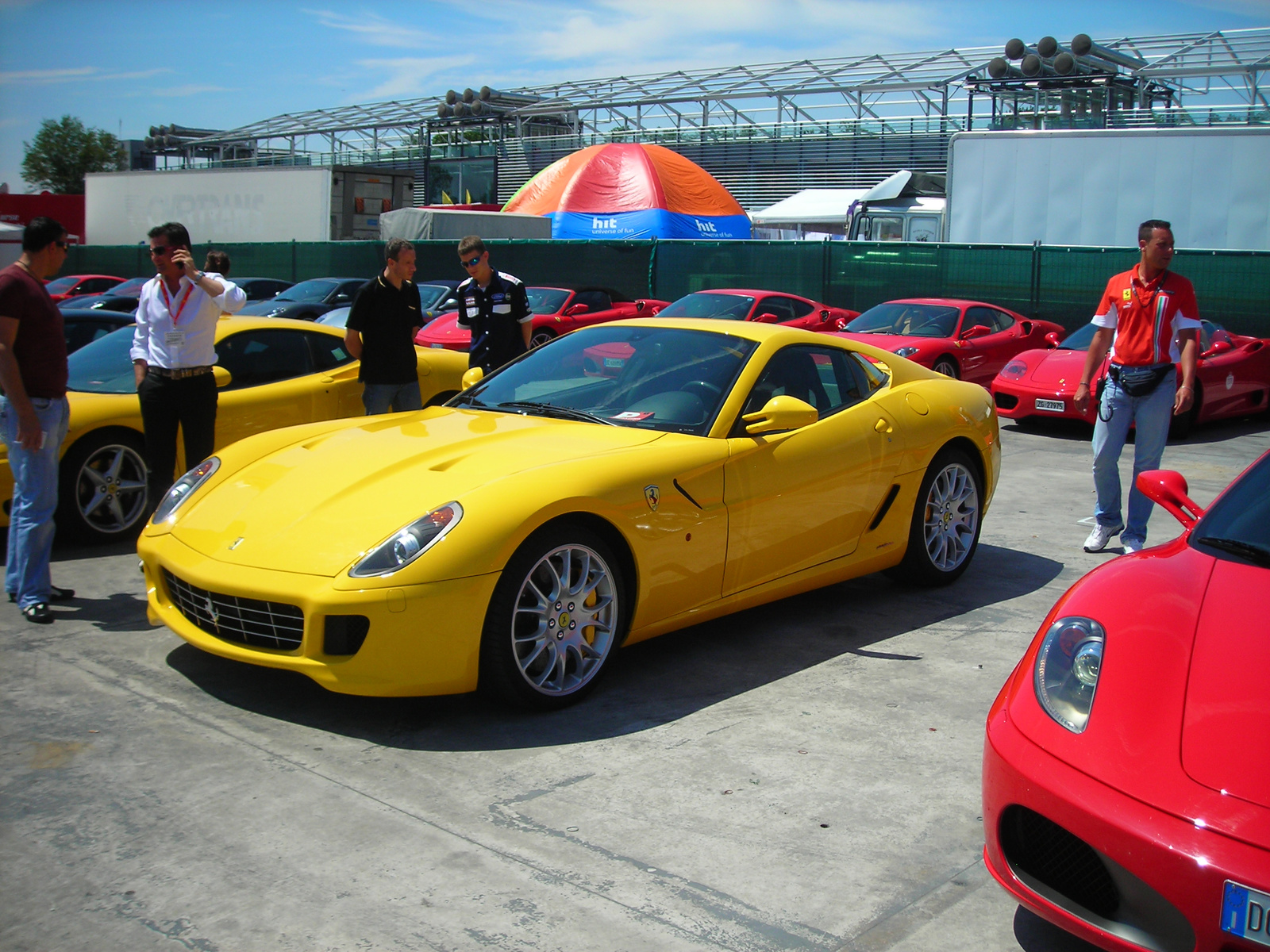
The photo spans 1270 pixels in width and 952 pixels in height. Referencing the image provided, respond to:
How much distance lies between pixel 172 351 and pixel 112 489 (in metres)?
1.15

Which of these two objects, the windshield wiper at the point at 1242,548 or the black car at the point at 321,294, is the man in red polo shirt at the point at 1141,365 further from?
the black car at the point at 321,294

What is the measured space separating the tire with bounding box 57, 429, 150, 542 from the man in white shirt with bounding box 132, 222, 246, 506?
2.22 feet

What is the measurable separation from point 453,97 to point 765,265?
40.0 meters

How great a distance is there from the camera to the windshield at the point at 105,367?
6598mm

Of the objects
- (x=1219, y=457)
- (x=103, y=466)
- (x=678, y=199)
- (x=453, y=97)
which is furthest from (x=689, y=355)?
(x=453, y=97)

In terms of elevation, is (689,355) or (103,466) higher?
(689,355)

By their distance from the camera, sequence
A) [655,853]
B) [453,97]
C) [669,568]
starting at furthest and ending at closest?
[453,97]
[669,568]
[655,853]

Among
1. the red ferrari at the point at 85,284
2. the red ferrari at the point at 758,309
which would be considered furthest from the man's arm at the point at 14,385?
the red ferrari at the point at 85,284

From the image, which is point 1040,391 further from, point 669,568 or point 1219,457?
point 669,568

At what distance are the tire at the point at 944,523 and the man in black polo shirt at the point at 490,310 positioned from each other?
9.77 feet

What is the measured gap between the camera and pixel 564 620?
12.9ft

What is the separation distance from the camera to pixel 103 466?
6320 millimetres

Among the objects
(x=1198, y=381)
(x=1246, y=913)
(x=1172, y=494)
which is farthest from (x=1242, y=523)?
(x=1198, y=381)

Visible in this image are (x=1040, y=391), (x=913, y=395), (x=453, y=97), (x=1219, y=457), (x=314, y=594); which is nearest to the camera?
(x=314, y=594)
